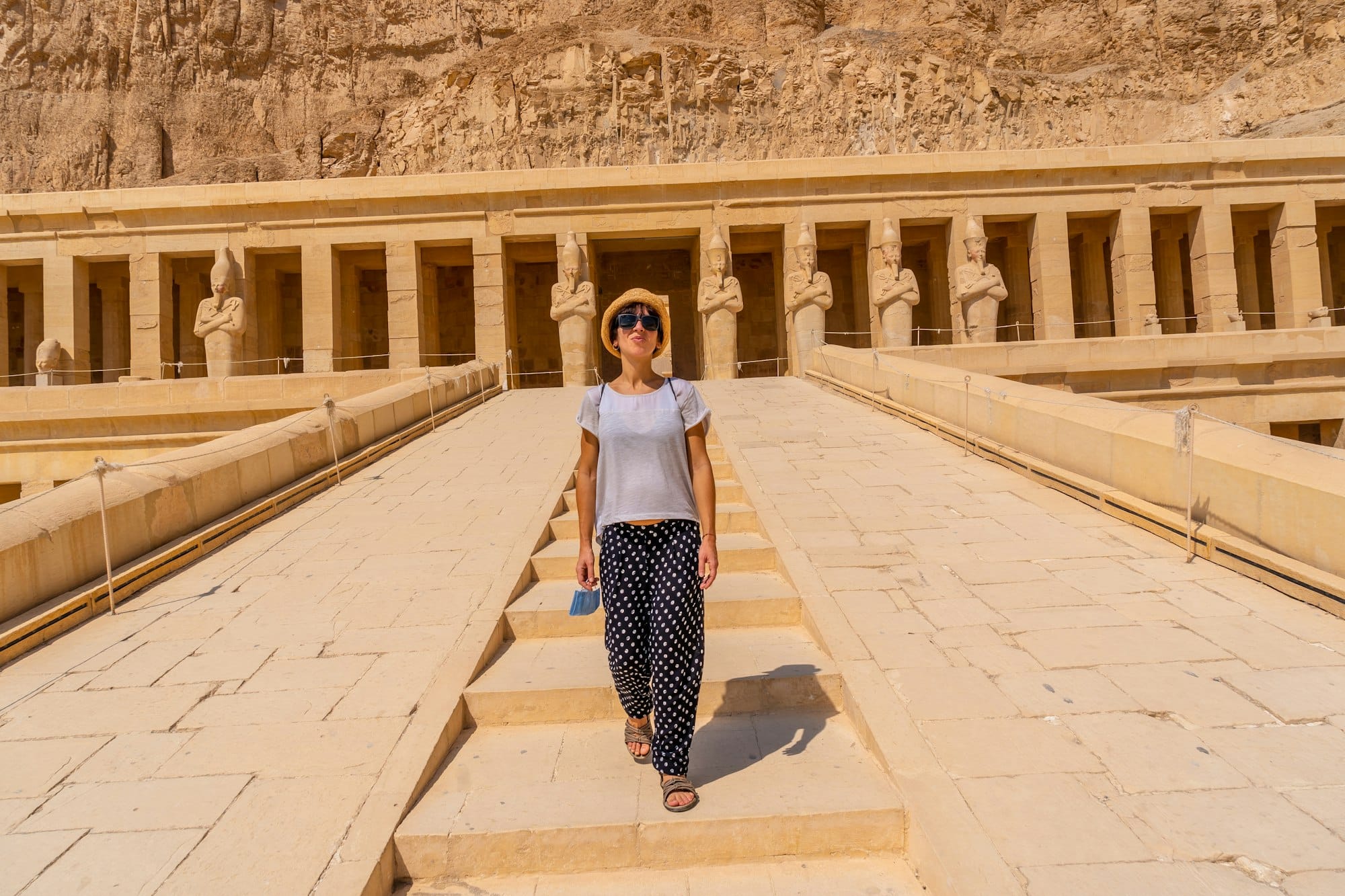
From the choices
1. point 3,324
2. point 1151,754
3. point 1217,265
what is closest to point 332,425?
point 1151,754

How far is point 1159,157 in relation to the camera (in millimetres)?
16281

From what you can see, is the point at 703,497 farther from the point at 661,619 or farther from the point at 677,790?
the point at 677,790

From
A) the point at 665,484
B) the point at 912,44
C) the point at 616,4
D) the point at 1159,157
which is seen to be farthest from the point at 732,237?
the point at 616,4

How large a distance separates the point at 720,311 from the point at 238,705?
39.9 ft

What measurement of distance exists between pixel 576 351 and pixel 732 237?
5.54 meters

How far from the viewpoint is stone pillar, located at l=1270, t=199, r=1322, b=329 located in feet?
53.9

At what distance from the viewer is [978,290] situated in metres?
14.6

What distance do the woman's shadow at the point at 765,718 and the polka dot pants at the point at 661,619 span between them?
0.39m

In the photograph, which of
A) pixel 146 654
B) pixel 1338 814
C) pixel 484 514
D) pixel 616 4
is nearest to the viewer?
pixel 1338 814

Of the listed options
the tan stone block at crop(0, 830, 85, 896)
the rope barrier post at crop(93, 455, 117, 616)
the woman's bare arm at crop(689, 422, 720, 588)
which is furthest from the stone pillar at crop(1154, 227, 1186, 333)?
the tan stone block at crop(0, 830, 85, 896)

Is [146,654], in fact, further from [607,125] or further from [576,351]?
[607,125]

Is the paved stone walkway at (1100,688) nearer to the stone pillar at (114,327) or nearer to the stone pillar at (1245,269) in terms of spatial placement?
the stone pillar at (1245,269)

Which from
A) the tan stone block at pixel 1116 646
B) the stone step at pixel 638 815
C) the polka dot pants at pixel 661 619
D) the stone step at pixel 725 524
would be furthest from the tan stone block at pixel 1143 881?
the stone step at pixel 725 524

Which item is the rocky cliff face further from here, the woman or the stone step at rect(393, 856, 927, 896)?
the stone step at rect(393, 856, 927, 896)
